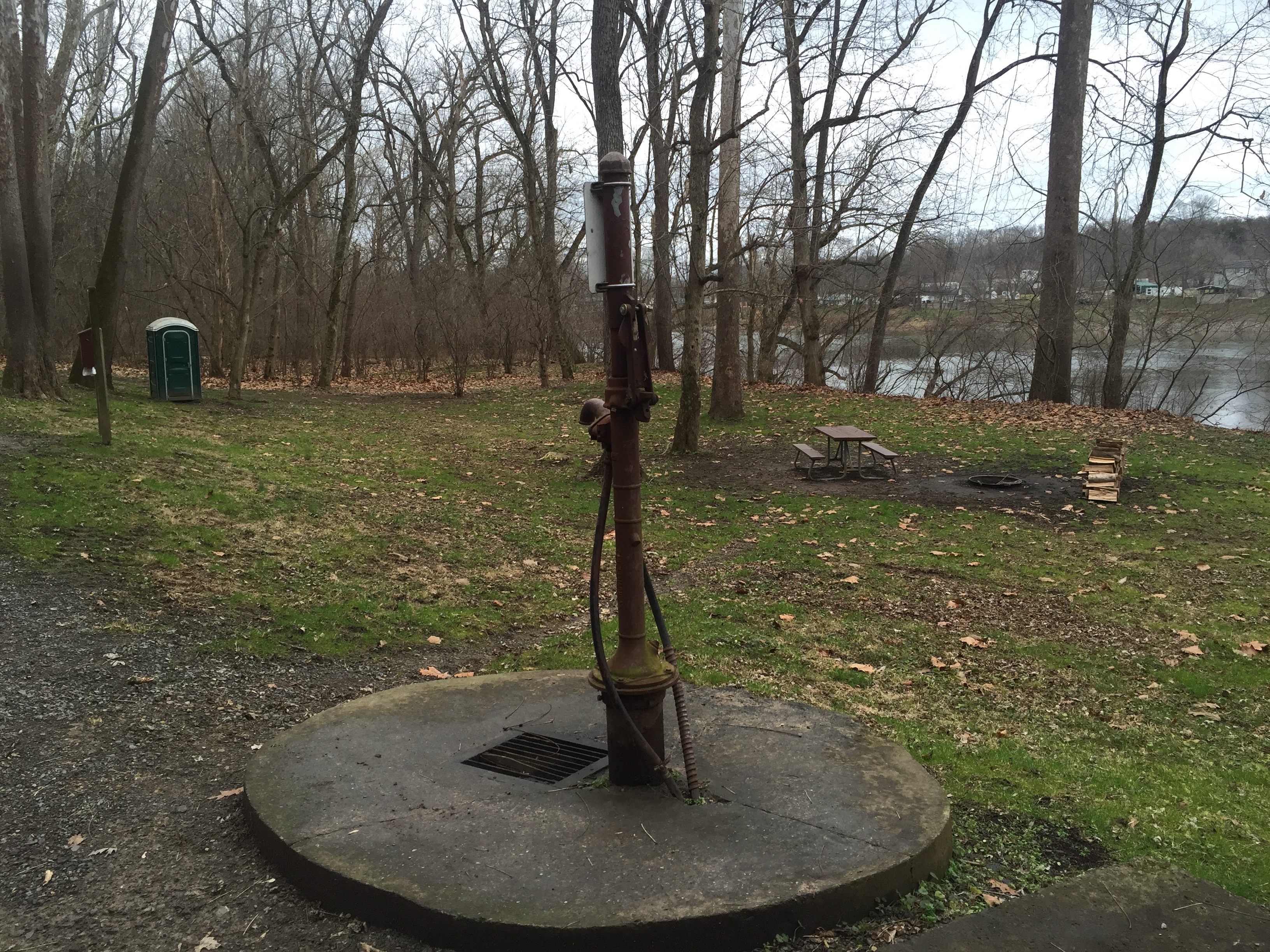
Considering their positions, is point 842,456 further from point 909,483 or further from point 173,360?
point 173,360

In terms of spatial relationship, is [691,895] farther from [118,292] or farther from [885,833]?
[118,292]

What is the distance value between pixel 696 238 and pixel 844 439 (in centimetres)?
Answer: 351

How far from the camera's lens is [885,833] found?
10.7 feet

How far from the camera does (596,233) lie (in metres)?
3.45

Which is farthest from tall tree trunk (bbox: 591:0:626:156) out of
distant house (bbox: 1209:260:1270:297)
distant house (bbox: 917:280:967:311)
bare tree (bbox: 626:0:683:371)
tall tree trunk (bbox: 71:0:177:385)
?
distant house (bbox: 917:280:967:311)

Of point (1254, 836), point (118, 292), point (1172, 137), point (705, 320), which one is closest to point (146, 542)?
Result: point (1254, 836)

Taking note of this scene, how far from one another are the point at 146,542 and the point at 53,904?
4.42m

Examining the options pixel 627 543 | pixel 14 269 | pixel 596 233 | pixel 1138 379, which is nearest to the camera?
pixel 596 233

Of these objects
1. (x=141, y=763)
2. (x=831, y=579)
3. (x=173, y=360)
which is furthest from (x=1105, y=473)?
(x=173, y=360)

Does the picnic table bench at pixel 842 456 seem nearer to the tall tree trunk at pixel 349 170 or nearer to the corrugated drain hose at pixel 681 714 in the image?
the corrugated drain hose at pixel 681 714

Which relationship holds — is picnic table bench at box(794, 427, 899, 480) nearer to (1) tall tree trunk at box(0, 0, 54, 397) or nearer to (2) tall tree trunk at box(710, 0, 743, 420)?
(2) tall tree trunk at box(710, 0, 743, 420)

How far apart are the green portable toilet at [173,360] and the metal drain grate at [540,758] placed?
14.4 metres

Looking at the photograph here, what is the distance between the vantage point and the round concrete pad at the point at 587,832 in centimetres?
282

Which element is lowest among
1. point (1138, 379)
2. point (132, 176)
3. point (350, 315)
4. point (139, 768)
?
point (139, 768)
